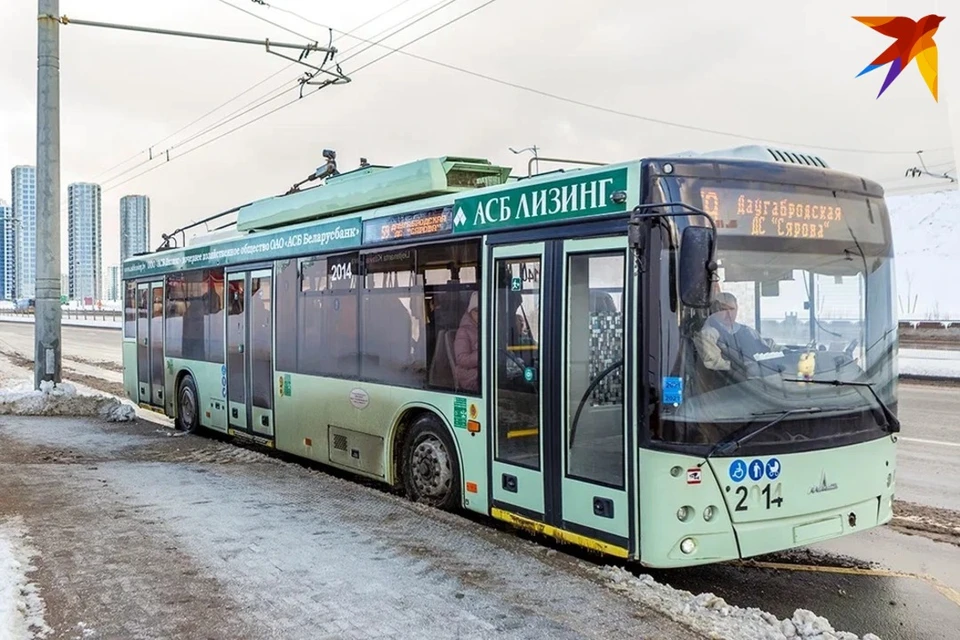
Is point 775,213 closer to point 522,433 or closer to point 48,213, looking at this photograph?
point 522,433

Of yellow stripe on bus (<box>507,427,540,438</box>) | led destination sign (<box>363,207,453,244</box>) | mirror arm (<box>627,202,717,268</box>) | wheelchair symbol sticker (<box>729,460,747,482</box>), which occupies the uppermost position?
led destination sign (<box>363,207,453,244</box>)

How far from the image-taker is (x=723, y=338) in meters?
5.30

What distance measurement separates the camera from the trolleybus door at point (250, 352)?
10.3 meters

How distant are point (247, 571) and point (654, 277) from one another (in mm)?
3231

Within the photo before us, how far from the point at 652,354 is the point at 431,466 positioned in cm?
285

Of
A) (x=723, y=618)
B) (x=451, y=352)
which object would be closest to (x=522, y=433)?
(x=451, y=352)

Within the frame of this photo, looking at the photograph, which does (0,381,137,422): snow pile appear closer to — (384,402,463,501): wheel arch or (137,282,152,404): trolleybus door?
(137,282,152,404): trolleybus door

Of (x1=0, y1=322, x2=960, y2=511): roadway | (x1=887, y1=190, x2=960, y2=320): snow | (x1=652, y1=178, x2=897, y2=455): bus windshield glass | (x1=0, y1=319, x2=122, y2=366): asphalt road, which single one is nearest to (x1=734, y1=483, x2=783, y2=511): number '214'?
(x1=652, y1=178, x2=897, y2=455): bus windshield glass

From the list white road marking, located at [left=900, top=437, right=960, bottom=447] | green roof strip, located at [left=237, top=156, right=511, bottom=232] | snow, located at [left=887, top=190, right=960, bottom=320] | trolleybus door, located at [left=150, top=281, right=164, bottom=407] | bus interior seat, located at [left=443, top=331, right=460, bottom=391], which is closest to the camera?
bus interior seat, located at [left=443, top=331, right=460, bottom=391]

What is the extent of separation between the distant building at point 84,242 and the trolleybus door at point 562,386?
196ft

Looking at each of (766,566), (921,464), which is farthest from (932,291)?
(766,566)

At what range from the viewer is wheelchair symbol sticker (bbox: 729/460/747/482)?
523cm

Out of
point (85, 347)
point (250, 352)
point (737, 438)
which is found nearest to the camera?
point (737, 438)

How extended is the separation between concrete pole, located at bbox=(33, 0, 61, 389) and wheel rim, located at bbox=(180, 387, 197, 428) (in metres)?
3.33
